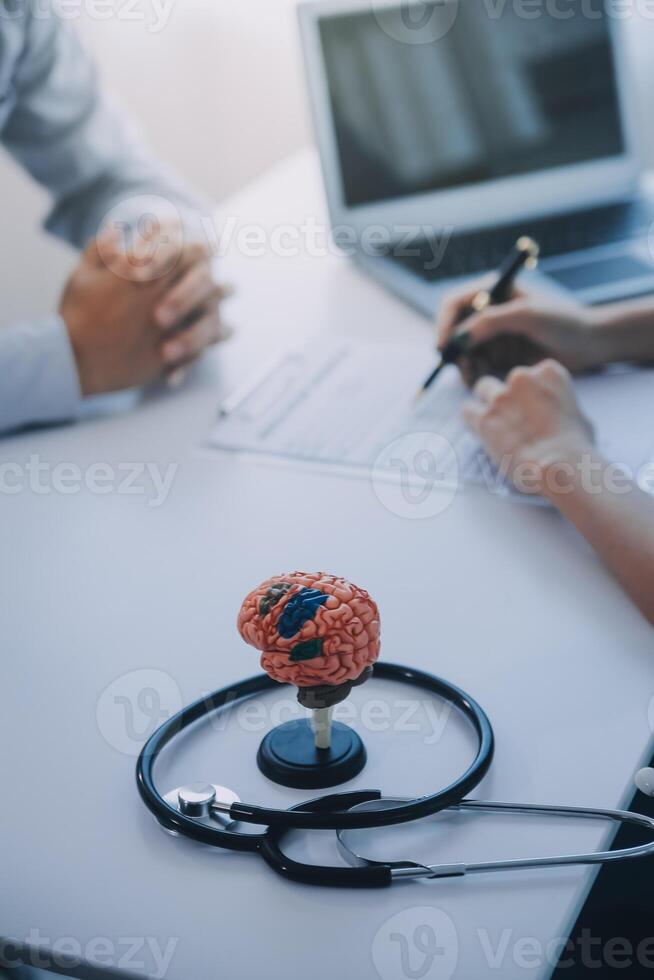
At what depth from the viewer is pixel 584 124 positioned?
1.40m

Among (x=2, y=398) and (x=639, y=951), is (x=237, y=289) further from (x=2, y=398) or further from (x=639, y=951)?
(x=639, y=951)

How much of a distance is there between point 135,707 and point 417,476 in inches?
13.4

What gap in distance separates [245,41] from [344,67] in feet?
4.51

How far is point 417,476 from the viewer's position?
0.88m

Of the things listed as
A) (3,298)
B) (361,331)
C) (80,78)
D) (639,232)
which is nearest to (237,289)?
(361,331)

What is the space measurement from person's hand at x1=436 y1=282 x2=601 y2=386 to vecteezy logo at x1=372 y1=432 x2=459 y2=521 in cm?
14

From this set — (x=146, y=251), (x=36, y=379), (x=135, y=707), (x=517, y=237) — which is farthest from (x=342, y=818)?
(x=517, y=237)

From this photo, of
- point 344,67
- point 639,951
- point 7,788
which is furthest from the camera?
point 344,67

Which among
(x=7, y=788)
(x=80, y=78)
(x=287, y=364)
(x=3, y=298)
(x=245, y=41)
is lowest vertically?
(x=7, y=788)

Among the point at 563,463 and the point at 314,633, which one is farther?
the point at 563,463

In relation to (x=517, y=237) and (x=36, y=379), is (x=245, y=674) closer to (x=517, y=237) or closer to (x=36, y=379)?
(x=36, y=379)

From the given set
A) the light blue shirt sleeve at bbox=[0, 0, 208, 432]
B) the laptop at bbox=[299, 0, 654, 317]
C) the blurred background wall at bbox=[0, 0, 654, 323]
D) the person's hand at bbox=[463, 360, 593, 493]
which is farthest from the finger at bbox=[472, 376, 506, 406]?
the blurred background wall at bbox=[0, 0, 654, 323]

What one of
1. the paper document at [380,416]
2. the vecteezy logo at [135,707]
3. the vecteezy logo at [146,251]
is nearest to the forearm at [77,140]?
the vecteezy logo at [146,251]

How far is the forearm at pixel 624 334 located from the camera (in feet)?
3.49
